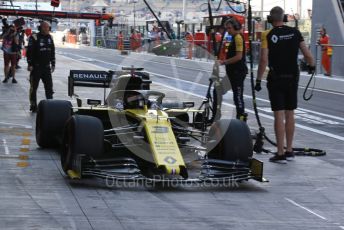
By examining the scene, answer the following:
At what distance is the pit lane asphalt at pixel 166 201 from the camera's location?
718cm

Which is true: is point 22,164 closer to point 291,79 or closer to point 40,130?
point 40,130

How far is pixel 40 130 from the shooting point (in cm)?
1103

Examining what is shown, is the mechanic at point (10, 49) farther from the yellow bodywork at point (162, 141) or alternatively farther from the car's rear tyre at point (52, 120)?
the yellow bodywork at point (162, 141)

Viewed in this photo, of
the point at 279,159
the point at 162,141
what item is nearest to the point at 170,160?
the point at 162,141

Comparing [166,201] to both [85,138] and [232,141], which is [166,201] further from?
[232,141]

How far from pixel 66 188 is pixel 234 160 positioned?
193 cm

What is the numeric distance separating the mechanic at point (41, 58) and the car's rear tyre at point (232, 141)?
6609 mm

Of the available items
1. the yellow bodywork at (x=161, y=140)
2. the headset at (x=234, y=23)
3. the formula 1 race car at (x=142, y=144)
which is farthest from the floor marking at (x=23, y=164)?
the headset at (x=234, y=23)

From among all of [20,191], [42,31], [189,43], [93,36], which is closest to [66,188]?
[20,191]

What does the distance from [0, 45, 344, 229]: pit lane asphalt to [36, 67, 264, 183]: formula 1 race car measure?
17 centimetres

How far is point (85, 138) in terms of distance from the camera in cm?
873

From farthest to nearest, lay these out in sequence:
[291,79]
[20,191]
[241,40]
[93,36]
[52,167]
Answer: [93,36]
[241,40]
[291,79]
[52,167]
[20,191]

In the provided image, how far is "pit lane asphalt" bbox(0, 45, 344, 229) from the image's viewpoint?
23.6 feet

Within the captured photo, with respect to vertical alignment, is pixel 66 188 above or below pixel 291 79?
below
